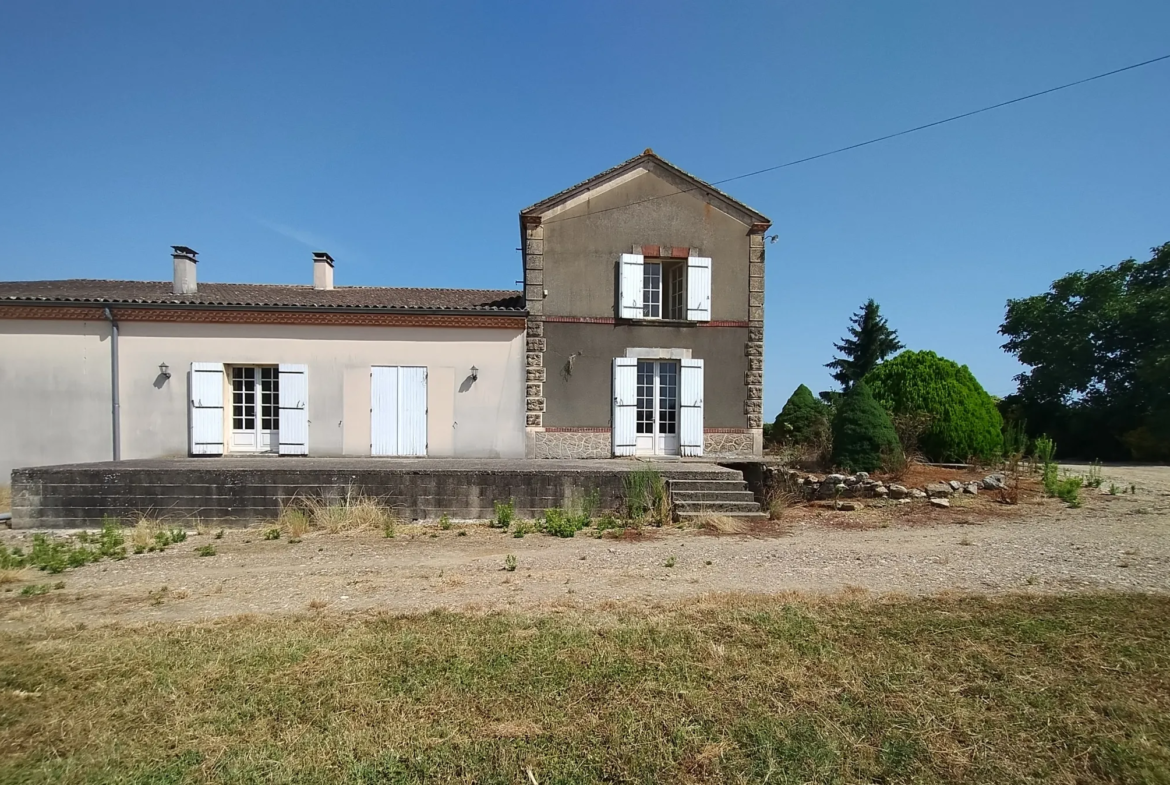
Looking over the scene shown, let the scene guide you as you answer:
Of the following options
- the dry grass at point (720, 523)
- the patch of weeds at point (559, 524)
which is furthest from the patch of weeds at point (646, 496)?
the patch of weeds at point (559, 524)

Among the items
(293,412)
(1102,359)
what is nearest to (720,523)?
(293,412)

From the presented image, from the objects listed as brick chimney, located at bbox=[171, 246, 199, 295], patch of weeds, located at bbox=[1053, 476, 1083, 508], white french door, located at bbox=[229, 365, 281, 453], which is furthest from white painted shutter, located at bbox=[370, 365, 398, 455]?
patch of weeds, located at bbox=[1053, 476, 1083, 508]

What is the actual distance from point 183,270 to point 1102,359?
25.5 metres

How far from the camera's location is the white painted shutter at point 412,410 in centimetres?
1102

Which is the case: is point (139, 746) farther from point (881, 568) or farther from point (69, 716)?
point (881, 568)

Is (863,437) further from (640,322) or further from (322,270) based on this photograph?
(322,270)

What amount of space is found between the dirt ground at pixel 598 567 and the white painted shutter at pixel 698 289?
4893 mm

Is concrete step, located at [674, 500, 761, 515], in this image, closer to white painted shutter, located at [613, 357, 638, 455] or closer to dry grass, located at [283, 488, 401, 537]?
white painted shutter, located at [613, 357, 638, 455]

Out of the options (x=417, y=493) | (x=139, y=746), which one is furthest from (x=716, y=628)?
(x=417, y=493)

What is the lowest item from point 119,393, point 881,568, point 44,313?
point 881,568

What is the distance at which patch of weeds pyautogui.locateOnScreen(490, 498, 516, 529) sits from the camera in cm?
760

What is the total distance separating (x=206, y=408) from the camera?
10.6 m

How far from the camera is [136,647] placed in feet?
11.4

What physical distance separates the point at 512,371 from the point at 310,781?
918 cm
